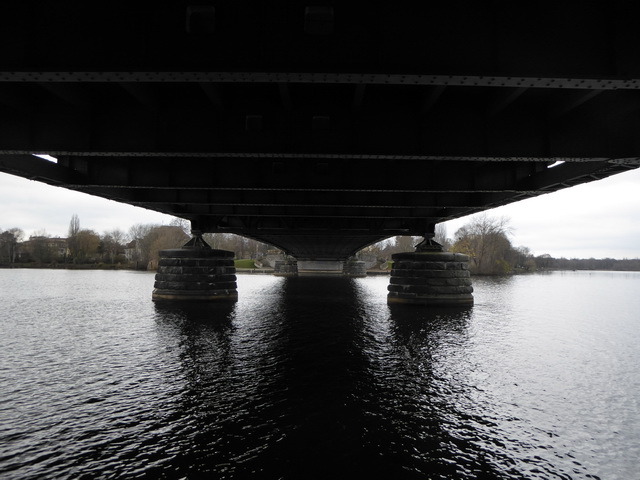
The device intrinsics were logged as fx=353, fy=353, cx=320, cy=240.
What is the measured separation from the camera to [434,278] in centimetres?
2711

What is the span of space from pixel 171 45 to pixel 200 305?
72.9 feet

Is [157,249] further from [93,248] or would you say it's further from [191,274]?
[191,274]

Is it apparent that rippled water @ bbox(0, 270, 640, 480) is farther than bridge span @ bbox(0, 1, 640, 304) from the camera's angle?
No

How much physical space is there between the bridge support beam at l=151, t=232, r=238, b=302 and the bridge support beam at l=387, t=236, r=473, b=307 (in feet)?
48.1

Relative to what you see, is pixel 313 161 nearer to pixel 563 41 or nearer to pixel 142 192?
pixel 563 41

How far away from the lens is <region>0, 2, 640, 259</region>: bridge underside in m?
6.21

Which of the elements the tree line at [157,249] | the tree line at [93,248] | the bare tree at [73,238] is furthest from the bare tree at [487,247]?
the bare tree at [73,238]

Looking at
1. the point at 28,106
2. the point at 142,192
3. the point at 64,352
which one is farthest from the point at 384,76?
the point at 142,192

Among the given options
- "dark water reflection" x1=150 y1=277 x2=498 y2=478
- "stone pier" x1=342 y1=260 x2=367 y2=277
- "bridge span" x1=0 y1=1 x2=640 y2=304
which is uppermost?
"bridge span" x1=0 y1=1 x2=640 y2=304

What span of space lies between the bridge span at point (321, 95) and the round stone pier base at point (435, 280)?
10.6m

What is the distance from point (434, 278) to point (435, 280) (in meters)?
0.17

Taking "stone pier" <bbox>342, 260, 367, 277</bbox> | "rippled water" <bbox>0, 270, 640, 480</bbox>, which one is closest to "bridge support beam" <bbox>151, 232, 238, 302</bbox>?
"rippled water" <bbox>0, 270, 640, 480</bbox>

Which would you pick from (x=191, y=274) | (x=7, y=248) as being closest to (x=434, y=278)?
(x=191, y=274)

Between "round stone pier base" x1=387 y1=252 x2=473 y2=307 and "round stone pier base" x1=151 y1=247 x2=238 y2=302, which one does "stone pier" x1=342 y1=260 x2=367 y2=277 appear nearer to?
"round stone pier base" x1=387 y1=252 x2=473 y2=307
